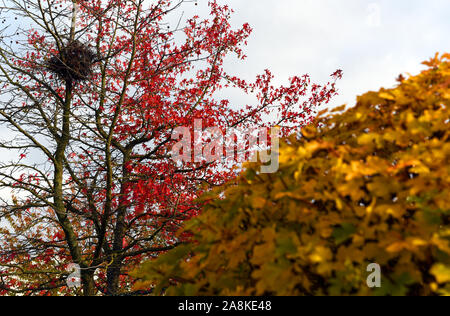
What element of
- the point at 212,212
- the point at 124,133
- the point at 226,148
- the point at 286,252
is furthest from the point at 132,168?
the point at 286,252

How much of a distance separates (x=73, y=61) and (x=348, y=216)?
25.5 ft

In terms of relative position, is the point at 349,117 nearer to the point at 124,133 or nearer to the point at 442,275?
the point at 442,275

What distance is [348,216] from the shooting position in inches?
81.0

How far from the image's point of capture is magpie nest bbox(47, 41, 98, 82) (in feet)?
26.7

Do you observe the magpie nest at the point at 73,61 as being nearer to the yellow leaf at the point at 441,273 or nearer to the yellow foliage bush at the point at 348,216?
the yellow foliage bush at the point at 348,216

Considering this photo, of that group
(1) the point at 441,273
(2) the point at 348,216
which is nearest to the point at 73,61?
(2) the point at 348,216

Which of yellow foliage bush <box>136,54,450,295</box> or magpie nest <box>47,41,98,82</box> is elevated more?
magpie nest <box>47,41,98,82</box>

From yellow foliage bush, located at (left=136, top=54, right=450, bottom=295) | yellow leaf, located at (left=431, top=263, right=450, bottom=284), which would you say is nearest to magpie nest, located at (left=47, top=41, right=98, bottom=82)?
yellow foliage bush, located at (left=136, top=54, right=450, bottom=295)

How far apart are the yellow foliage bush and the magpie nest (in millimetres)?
6786

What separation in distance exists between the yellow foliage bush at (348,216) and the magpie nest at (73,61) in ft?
22.3

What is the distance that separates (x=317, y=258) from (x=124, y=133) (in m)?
8.34

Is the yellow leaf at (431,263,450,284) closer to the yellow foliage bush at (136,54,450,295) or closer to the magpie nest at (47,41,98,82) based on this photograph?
the yellow foliage bush at (136,54,450,295)

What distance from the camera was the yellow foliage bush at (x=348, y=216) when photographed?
192cm

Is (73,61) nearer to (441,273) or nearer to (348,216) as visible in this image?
(348,216)
